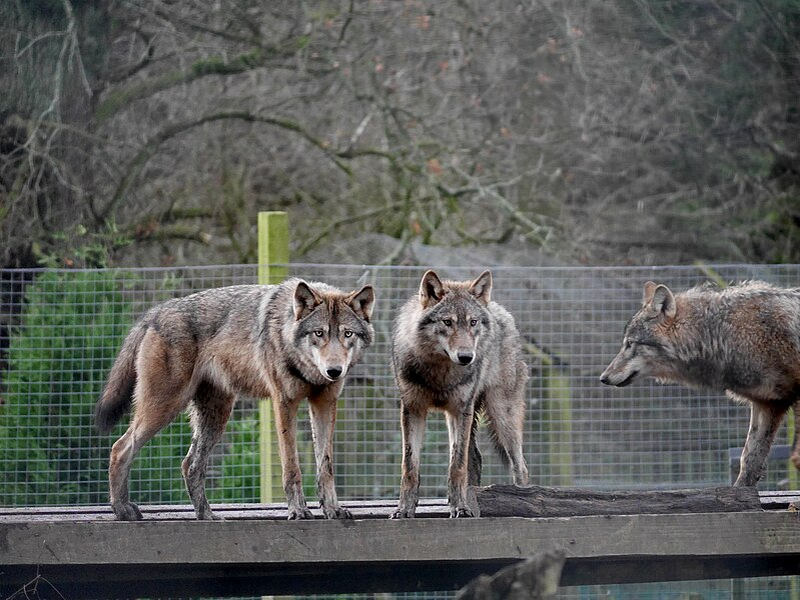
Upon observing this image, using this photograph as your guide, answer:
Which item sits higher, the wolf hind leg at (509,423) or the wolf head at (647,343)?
the wolf head at (647,343)

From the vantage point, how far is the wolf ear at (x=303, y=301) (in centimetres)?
452

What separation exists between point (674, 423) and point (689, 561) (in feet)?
7.47

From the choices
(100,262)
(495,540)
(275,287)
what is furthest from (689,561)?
(100,262)

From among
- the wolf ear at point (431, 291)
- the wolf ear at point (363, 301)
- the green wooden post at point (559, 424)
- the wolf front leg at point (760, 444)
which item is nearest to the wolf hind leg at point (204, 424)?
the wolf ear at point (363, 301)

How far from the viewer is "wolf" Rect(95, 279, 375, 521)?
4445mm

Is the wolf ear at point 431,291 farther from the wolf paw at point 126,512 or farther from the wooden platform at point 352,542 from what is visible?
the wolf paw at point 126,512

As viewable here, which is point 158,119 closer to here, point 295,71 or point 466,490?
point 295,71

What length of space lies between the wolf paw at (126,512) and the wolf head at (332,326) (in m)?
0.97

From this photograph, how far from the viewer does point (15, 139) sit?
9031mm

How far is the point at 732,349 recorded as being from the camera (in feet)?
16.6

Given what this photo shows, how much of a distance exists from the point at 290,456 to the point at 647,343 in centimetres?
195

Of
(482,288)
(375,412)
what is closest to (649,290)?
(482,288)

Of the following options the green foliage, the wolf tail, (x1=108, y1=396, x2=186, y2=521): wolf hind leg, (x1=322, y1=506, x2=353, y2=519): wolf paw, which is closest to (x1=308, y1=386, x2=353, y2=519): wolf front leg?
(x1=322, y1=506, x2=353, y2=519): wolf paw

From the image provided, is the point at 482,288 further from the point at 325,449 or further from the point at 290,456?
the point at 290,456
